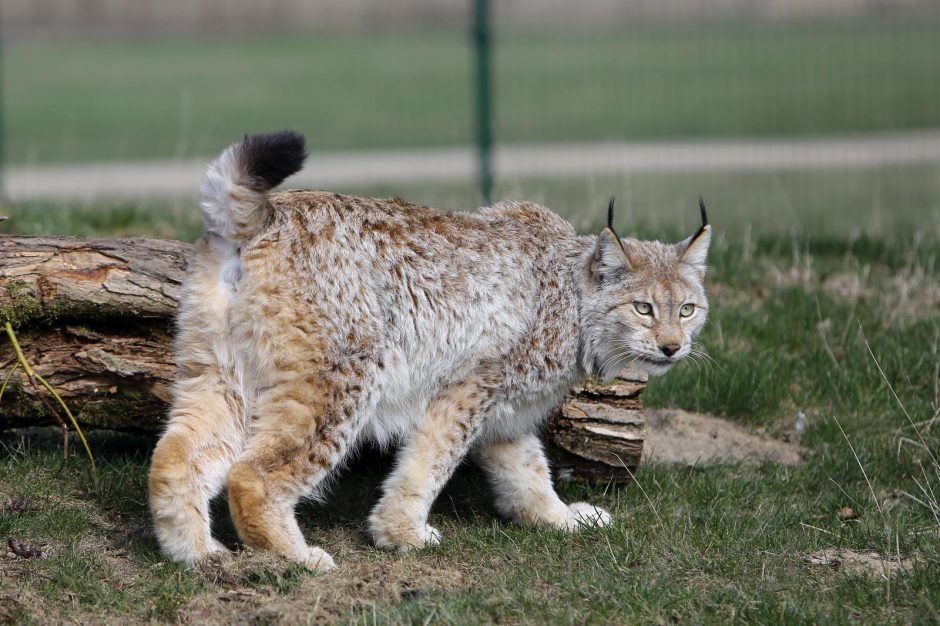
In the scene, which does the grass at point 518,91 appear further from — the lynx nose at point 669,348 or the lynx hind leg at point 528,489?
the lynx nose at point 669,348

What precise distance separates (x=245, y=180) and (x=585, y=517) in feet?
7.12

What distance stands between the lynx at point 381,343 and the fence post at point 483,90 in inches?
197

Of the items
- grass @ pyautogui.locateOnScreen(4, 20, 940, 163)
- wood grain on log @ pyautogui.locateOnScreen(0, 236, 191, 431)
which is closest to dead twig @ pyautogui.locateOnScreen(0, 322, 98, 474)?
wood grain on log @ pyautogui.locateOnScreen(0, 236, 191, 431)

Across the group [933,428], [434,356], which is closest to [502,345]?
[434,356]

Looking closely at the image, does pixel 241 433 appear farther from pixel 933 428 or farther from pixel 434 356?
pixel 933 428

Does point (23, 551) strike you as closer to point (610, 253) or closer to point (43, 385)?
point (43, 385)

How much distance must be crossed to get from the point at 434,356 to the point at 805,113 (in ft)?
46.3

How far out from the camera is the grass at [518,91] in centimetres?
1420

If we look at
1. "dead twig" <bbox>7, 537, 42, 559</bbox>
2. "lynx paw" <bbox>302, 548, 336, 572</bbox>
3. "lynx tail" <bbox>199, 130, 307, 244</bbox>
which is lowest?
"lynx paw" <bbox>302, 548, 336, 572</bbox>

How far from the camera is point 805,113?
1769 cm

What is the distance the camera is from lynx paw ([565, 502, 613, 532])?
5230mm

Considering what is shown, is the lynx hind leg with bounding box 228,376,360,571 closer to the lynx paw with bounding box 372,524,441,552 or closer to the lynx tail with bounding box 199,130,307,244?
the lynx paw with bounding box 372,524,441,552

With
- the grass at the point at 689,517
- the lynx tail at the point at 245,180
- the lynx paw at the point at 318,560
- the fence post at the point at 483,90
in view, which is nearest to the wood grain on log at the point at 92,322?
the grass at the point at 689,517

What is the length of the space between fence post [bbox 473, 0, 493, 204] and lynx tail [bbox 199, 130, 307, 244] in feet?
19.3
